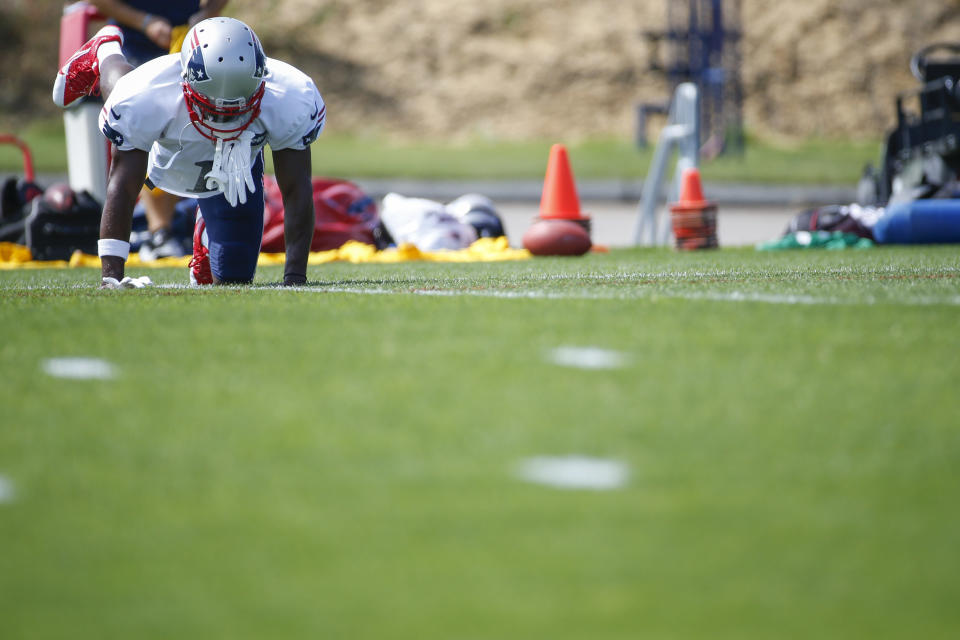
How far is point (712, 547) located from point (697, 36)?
2251cm

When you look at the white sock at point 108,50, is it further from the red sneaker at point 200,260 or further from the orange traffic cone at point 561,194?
the orange traffic cone at point 561,194

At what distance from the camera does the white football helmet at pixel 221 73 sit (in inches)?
200

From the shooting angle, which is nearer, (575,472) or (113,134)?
(575,472)

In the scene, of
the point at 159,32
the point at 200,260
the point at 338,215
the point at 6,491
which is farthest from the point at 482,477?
the point at 338,215

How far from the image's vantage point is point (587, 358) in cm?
328

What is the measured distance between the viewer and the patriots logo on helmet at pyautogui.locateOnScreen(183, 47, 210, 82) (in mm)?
5094

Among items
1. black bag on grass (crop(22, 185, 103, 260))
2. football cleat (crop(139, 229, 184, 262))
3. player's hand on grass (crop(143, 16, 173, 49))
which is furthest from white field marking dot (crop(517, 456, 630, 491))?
black bag on grass (crop(22, 185, 103, 260))

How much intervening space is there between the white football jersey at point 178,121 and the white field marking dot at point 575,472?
337 cm

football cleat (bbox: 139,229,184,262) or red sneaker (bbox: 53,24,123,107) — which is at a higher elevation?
red sneaker (bbox: 53,24,123,107)

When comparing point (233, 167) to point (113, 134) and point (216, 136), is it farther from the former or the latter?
point (113, 134)

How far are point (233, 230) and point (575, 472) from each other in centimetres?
391

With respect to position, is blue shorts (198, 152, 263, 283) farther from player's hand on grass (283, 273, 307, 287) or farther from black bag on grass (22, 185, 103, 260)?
black bag on grass (22, 185, 103, 260)

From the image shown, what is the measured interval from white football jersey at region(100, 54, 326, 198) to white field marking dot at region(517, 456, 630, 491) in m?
3.37

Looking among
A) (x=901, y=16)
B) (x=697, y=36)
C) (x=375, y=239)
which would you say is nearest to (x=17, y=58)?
(x=697, y=36)
